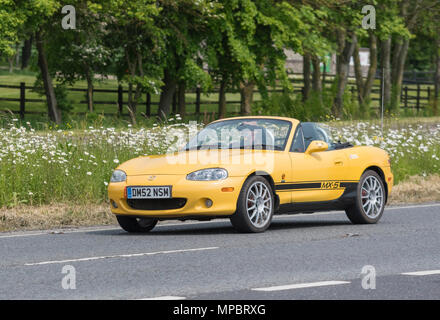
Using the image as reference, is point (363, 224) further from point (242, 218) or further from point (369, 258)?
point (369, 258)

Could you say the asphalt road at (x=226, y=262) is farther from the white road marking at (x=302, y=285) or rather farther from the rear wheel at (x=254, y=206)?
the rear wheel at (x=254, y=206)

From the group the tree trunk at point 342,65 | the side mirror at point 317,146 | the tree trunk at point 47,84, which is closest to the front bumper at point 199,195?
the side mirror at point 317,146

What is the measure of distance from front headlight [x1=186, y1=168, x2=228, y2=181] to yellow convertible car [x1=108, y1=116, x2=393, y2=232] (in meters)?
0.01

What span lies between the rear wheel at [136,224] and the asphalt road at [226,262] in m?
0.11

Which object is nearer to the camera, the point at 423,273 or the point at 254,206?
the point at 423,273

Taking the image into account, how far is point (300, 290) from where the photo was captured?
7645 mm

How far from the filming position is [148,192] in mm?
11578

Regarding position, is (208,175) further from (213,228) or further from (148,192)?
(213,228)

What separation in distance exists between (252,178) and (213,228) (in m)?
1.50

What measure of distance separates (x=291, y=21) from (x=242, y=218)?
1018 inches

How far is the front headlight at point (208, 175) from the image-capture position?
11500 millimetres

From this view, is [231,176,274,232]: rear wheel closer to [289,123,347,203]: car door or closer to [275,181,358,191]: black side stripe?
[275,181,358,191]: black side stripe

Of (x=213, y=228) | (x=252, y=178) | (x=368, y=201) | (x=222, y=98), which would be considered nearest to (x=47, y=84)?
(x=222, y=98)

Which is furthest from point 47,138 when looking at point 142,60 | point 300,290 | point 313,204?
point 142,60
